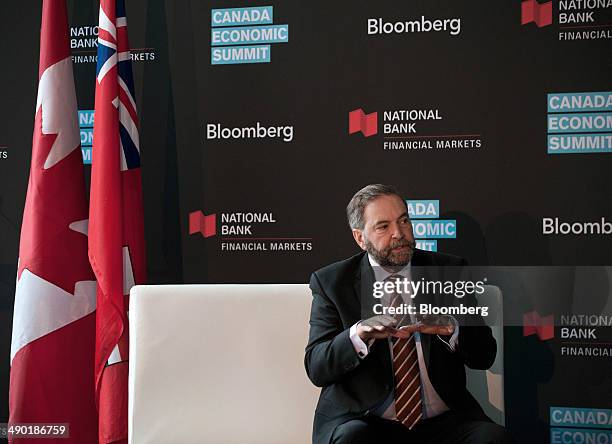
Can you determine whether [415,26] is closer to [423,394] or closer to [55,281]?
[423,394]

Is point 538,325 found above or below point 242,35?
below

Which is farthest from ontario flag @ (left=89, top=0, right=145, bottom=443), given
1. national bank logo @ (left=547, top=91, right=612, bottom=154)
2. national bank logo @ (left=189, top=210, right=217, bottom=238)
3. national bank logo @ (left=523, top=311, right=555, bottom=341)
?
national bank logo @ (left=547, top=91, right=612, bottom=154)

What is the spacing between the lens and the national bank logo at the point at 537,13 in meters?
3.68

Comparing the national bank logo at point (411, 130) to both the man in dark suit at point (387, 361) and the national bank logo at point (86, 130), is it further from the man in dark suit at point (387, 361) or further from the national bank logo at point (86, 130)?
the national bank logo at point (86, 130)

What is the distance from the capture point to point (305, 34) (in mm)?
3914

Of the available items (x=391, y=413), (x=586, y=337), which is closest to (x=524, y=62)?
(x=586, y=337)

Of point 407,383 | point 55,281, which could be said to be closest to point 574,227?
point 407,383

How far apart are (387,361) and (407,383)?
0.10m

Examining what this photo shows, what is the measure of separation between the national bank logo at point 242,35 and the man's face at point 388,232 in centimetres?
151

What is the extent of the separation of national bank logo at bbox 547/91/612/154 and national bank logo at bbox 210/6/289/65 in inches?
56.6

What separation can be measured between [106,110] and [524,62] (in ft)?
6.58

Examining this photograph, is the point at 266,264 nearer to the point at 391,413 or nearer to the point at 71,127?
the point at 71,127

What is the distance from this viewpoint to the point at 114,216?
349 cm

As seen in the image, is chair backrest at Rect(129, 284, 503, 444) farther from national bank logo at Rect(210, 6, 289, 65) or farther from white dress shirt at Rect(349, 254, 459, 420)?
national bank logo at Rect(210, 6, 289, 65)
